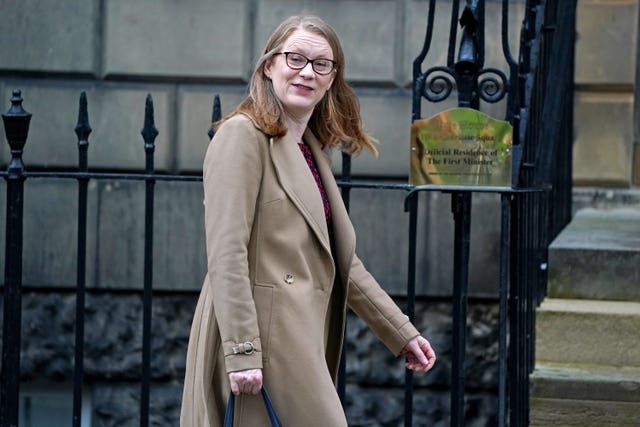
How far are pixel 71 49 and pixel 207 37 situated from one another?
0.65 meters

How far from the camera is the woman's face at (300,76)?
319cm

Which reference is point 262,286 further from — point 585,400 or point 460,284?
point 585,400

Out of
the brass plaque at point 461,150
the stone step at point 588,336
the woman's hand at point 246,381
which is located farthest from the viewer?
the stone step at point 588,336

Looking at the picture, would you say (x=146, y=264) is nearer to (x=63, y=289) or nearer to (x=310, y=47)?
(x=310, y=47)

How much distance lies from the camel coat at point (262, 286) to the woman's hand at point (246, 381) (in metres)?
0.02

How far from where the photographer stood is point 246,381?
2.99 meters

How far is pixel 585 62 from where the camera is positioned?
6.18 m

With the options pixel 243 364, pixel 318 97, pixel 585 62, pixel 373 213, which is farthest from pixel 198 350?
pixel 585 62

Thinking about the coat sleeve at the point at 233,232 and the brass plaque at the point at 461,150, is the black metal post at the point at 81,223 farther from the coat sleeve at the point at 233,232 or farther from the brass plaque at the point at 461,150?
the brass plaque at the point at 461,150

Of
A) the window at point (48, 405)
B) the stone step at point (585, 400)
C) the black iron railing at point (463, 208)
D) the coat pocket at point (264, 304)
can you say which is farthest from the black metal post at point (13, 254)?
the window at point (48, 405)

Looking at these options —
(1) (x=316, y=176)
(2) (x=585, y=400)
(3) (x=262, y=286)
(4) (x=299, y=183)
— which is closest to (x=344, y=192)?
(1) (x=316, y=176)

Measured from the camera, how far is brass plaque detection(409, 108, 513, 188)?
11.6 feet

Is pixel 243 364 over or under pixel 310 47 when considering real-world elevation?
under

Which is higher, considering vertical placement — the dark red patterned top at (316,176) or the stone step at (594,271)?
the dark red patterned top at (316,176)
